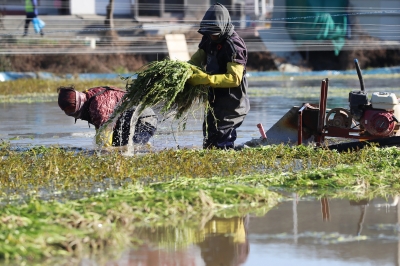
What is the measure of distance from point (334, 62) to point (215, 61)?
2313cm

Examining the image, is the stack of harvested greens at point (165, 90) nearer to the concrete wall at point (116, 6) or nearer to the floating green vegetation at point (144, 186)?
the floating green vegetation at point (144, 186)

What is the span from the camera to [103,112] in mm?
10312

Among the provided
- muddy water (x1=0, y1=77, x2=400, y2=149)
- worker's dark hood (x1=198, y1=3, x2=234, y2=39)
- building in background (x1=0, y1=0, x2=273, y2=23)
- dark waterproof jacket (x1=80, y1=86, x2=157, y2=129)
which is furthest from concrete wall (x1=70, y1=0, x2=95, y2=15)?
worker's dark hood (x1=198, y1=3, x2=234, y2=39)

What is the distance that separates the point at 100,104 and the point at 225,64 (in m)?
1.67

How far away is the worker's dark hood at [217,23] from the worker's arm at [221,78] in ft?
1.22

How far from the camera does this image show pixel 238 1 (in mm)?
37906

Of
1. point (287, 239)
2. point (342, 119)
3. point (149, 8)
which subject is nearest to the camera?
point (287, 239)

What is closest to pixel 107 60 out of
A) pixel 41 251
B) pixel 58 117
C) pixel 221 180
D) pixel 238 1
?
pixel 238 1

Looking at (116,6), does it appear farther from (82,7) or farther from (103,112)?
(103,112)

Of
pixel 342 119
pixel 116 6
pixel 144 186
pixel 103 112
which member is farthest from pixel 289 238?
pixel 116 6

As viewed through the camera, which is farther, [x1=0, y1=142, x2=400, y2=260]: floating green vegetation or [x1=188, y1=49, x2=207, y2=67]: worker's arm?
[x1=188, y1=49, x2=207, y2=67]: worker's arm

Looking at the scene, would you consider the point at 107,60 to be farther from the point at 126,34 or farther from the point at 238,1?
the point at 238,1

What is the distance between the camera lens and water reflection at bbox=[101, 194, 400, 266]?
5.23 m

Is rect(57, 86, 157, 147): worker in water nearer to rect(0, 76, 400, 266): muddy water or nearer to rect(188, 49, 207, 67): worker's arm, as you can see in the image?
rect(188, 49, 207, 67): worker's arm
